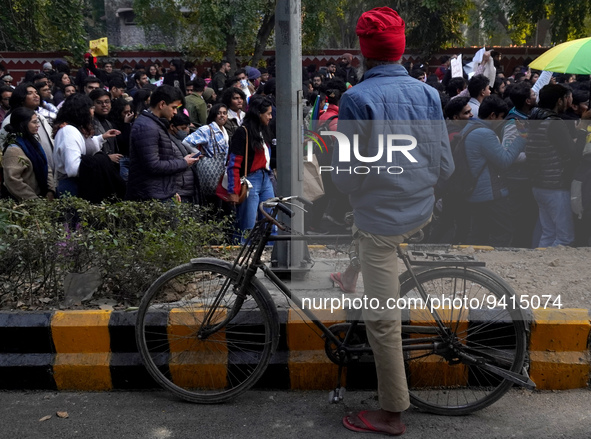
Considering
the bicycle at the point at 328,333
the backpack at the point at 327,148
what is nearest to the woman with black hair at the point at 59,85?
the backpack at the point at 327,148

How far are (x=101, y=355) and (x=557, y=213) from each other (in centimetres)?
427

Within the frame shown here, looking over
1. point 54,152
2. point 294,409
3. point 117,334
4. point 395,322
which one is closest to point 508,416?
point 395,322

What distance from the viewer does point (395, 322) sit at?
3.30 metres

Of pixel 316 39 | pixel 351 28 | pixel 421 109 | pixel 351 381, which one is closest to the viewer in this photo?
pixel 421 109

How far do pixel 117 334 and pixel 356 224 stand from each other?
1530 mm

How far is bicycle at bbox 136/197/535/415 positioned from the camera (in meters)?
3.54

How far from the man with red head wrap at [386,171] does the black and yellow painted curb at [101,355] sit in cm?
54

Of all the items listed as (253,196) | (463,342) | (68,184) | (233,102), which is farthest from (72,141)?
(463,342)

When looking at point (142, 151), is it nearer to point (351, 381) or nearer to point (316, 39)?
point (351, 381)

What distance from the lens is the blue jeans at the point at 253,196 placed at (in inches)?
255

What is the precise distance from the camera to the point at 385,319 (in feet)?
10.8

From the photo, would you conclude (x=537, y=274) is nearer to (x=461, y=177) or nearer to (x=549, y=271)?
(x=549, y=271)

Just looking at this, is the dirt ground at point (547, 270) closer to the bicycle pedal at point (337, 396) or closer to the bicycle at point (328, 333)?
the bicycle at point (328, 333)

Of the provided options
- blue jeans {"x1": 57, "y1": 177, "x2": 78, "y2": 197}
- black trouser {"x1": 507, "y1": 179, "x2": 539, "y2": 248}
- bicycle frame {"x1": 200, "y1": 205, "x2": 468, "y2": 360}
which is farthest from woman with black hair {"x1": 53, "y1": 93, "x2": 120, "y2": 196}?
black trouser {"x1": 507, "y1": 179, "x2": 539, "y2": 248}
